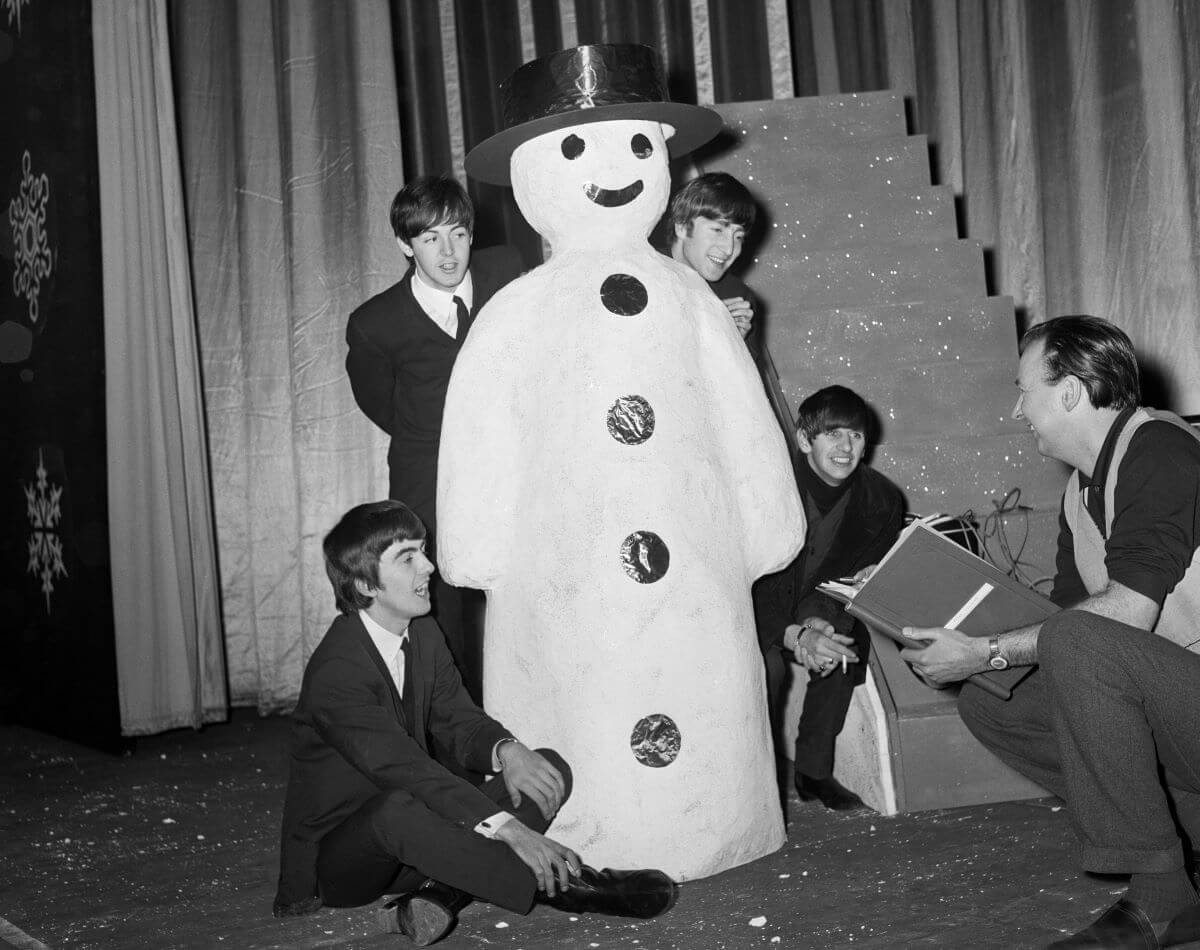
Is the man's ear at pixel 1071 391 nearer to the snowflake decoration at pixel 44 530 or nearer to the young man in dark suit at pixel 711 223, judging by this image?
the young man in dark suit at pixel 711 223

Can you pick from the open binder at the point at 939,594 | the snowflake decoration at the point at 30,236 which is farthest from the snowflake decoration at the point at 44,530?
the open binder at the point at 939,594

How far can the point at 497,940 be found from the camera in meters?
1.84

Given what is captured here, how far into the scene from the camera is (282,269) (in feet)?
12.3

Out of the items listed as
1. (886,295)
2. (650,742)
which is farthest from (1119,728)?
(886,295)

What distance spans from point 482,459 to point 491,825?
57cm

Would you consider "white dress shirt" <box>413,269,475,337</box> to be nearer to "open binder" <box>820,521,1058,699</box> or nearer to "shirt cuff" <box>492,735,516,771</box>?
"shirt cuff" <box>492,735,516,771</box>

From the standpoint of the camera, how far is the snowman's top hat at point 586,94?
2.06 meters

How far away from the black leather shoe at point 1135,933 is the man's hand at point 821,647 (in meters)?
→ 0.70

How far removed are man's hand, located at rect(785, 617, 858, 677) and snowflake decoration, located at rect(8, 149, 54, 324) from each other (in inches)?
88.0

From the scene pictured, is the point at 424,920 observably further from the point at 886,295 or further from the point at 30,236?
the point at 30,236

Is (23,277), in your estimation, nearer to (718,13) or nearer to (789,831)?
(718,13)

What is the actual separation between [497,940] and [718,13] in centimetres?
320

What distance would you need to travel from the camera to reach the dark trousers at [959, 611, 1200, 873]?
1609 mm

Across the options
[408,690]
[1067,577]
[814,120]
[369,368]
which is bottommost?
[408,690]
